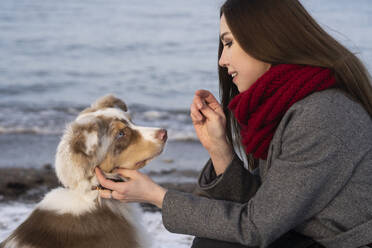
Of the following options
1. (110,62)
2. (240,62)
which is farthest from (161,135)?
(110,62)

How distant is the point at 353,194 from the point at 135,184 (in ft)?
3.76

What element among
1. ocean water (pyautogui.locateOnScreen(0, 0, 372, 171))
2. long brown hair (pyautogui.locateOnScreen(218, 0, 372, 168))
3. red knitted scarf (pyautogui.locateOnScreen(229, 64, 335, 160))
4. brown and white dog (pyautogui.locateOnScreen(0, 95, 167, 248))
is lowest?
ocean water (pyautogui.locateOnScreen(0, 0, 372, 171))

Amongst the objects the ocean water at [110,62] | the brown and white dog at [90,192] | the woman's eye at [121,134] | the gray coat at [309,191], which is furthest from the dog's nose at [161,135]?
the ocean water at [110,62]

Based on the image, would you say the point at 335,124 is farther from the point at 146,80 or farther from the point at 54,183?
the point at 146,80

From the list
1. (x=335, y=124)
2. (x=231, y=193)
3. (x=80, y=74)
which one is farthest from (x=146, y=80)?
(x=335, y=124)

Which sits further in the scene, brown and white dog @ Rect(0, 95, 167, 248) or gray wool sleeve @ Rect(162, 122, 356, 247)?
brown and white dog @ Rect(0, 95, 167, 248)

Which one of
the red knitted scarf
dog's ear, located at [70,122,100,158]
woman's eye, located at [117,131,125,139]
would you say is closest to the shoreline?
woman's eye, located at [117,131,125,139]

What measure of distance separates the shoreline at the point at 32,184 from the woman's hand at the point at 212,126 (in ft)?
5.77

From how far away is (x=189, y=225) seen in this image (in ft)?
7.59

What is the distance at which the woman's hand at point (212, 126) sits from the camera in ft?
9.16

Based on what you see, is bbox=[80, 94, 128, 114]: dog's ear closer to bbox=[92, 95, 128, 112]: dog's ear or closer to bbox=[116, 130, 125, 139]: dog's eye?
bbox=[92, 95, 128, 112]: dog's ear

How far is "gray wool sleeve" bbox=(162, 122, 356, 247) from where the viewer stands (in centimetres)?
204

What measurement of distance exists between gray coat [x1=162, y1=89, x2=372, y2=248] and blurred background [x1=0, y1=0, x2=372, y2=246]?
1.07 metres

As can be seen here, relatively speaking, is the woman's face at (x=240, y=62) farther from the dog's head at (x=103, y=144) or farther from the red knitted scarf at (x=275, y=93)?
the dog's head at (x=103, y=144)
